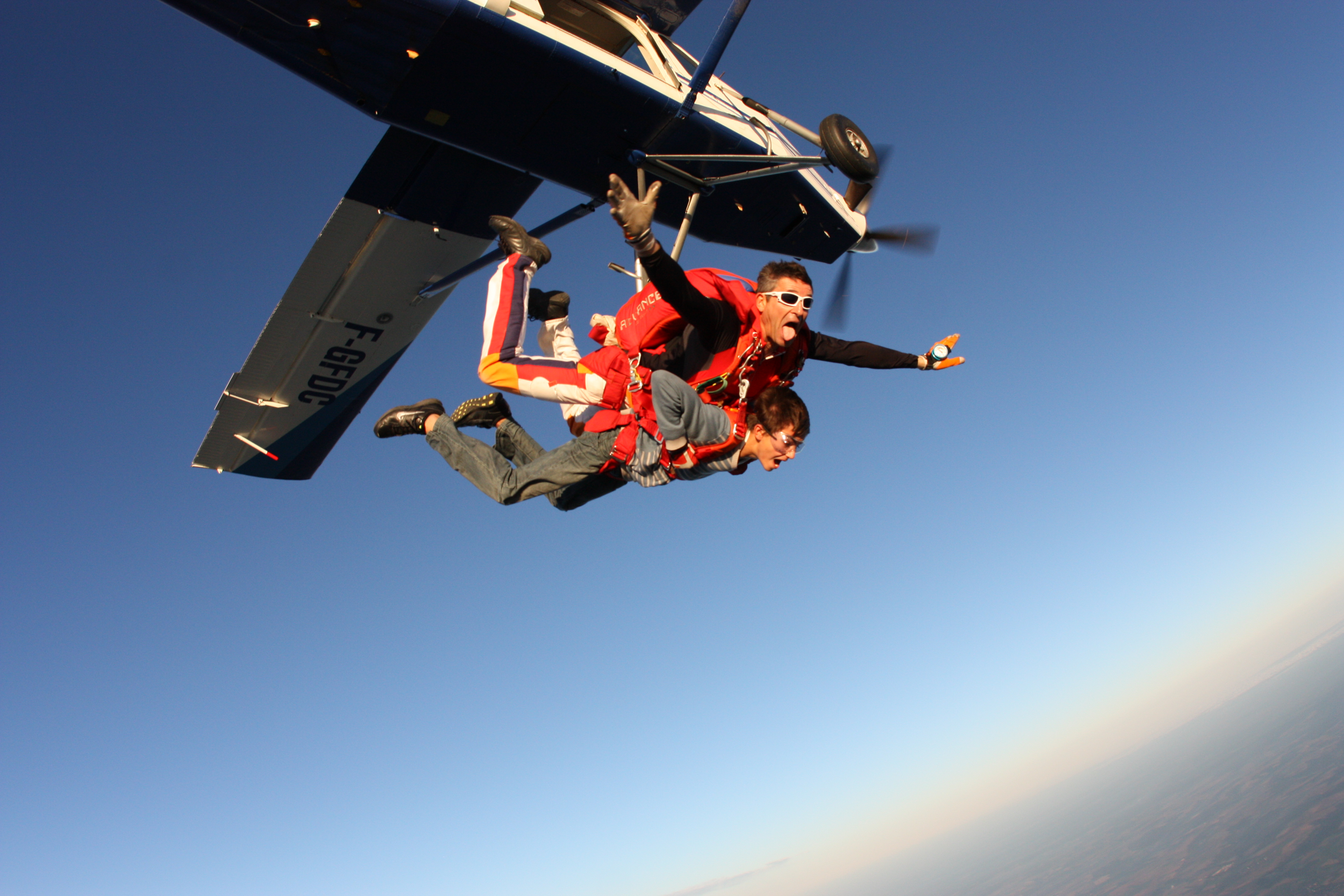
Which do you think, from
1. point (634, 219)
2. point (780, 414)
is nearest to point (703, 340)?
point (780, 414)

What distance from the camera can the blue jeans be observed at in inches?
181

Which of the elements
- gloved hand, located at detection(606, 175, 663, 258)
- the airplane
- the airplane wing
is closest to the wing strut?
the airplane

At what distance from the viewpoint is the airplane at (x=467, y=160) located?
6.15 meters

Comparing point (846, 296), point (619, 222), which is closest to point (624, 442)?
point (619, 222)

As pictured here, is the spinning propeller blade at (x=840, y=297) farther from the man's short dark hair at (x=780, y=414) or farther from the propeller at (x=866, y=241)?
the man's short dark hair at (x=780, y=414)

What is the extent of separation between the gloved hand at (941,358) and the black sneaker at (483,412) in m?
3.19

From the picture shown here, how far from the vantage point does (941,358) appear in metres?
5.14

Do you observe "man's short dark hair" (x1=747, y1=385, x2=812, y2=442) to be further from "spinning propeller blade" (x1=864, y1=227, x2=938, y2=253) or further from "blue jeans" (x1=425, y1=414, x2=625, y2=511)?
"spinning propeller blade" (x1=864, y1=227, x2=938, y2=253)

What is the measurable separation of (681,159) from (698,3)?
2.09m

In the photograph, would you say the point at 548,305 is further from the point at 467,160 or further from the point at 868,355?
the point at 467,160

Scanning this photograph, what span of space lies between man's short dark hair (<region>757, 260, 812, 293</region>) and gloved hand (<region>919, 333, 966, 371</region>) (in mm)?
→ 1476

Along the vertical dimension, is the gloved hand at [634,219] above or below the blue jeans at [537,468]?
above

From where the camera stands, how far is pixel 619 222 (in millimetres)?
3385

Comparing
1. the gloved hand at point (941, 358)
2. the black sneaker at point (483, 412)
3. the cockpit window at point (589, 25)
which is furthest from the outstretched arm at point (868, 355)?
the cockpit window at point (589, 25)
